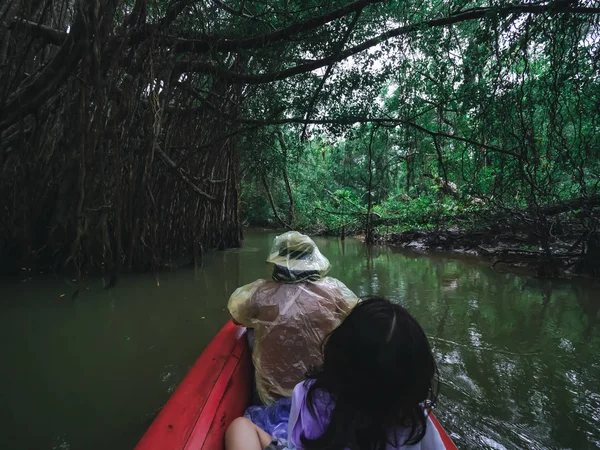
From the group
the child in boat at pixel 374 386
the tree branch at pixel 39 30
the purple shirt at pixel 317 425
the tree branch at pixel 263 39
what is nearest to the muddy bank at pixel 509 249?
the tree branch at pixel 263 39

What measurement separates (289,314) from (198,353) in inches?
61.4

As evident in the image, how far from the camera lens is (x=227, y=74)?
4.96 meters

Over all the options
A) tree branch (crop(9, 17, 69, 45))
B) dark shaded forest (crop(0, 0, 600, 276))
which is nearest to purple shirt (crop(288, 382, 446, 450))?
dark shaded forest (crop(0, 0, 600, 276))

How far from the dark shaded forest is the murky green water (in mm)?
669

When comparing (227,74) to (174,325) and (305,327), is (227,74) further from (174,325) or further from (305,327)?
(305,327)

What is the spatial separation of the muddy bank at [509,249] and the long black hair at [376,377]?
5943mm

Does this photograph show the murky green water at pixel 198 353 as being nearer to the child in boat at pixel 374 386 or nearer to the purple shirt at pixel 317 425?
the purple shirt at pixel 317 425

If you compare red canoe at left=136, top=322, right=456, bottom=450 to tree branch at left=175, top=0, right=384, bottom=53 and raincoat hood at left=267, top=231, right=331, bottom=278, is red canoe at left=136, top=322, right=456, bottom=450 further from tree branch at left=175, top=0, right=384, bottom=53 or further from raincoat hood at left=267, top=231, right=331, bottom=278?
tree branch at left=175, top=0, right=384, bottom=53

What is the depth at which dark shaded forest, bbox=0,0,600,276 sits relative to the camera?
10.9 ft

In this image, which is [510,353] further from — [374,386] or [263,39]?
[263,39]

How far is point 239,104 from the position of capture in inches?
224

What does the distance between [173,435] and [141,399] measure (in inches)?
45.3

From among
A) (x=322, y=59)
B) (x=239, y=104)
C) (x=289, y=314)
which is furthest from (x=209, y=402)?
(x=239, y=104)

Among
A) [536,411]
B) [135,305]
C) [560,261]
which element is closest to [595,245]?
[560,261]
